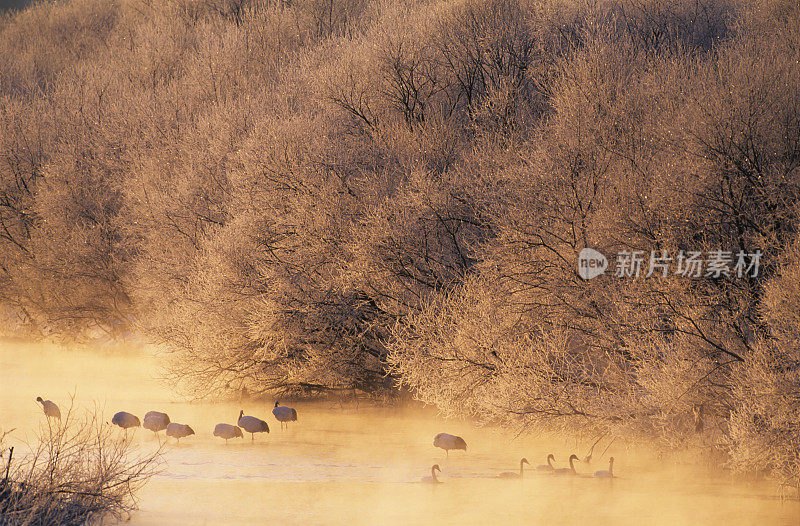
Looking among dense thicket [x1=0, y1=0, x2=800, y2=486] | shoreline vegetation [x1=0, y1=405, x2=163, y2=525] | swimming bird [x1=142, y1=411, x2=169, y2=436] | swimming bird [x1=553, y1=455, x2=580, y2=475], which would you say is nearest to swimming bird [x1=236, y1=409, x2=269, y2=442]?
swimming bird [x1=142, y1=411, x2=169, y2=436]

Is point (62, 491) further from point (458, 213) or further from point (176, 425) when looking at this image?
point (458, 213)

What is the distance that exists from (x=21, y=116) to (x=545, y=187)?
23.2m

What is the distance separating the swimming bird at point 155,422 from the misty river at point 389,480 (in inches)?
10.8

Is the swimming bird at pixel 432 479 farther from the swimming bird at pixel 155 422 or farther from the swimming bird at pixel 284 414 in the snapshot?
the swimming bird at pixel 155 422

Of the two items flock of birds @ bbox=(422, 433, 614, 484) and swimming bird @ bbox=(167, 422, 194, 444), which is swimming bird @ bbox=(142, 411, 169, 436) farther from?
flock of birds @ bbox=(422, 433, 614, 484)

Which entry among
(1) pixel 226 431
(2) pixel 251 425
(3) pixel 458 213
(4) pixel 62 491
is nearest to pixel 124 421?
(1) pixel 226 431

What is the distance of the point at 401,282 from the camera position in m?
19.1

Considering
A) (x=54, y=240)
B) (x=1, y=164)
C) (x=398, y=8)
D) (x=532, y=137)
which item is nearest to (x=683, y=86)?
(x=532, y=137)

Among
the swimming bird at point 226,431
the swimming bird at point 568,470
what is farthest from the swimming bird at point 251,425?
the swimming bird at point 568,470

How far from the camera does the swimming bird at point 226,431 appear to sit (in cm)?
1725

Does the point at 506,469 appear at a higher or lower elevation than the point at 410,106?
lower

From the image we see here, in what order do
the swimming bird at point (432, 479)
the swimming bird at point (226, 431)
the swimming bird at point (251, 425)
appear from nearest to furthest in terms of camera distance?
the swimming bird at point (432, 479), the swimming bird at point (226, 431), the swimming bird at point (251, 425)

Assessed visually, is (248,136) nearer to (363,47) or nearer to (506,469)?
(363,47)

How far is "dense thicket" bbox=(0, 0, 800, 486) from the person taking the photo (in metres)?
14.6
